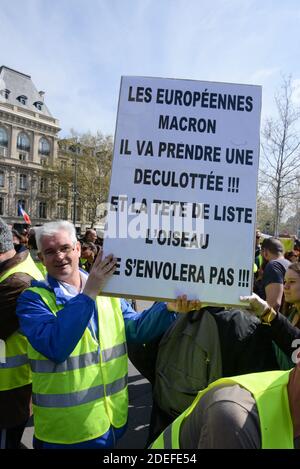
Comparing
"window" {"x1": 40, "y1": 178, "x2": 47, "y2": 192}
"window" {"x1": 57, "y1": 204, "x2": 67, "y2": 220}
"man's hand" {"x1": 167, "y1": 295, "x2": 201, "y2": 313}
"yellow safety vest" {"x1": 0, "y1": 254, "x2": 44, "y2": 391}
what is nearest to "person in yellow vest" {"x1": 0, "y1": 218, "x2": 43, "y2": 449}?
"yellow safety vest" {"x1": 0, "y1": 254, "x2": 44, "y2": 391}

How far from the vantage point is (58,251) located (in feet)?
6.32

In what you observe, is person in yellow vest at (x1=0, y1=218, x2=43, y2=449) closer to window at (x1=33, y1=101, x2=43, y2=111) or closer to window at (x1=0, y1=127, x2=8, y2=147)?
window at (x1=0, y1=127, x2=8, y2=147)

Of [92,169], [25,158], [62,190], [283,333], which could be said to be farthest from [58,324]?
[25,158]

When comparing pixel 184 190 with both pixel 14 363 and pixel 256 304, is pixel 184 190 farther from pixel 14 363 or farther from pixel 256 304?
pixel 14 363

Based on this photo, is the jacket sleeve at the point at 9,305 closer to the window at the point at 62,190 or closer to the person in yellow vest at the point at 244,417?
the person in yellow vest at the point at 244,417

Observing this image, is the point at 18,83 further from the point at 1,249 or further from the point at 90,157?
the point at 1,249

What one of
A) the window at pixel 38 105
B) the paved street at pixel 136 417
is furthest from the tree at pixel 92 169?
the paved street at pixel 136 417

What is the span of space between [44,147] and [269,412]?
213ft

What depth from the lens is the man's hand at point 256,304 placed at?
1763 mm

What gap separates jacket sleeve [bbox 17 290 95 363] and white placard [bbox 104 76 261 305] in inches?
7.4

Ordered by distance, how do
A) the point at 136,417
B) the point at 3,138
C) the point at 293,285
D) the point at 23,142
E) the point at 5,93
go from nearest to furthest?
1. the point at 293,285
2. the point at 136,417
3. the point at 3,138
4. the point at 23,142
5. the point at 5,93

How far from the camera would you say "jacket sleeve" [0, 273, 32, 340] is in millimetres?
2221

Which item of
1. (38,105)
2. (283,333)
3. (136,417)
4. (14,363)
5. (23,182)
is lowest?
(136,417)
